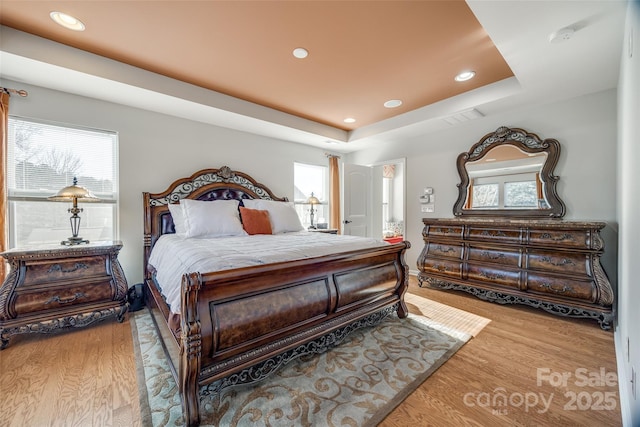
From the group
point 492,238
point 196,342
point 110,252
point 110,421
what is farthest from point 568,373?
point 110,252

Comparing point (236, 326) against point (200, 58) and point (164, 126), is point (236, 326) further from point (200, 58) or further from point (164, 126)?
point (164, 126)

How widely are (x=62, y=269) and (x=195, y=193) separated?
162 centimetres

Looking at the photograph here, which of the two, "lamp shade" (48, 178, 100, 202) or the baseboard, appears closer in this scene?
the baseboard

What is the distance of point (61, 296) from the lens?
2303 millimetres

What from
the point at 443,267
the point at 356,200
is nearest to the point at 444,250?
the point at 443,267

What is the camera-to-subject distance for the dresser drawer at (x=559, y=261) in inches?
104

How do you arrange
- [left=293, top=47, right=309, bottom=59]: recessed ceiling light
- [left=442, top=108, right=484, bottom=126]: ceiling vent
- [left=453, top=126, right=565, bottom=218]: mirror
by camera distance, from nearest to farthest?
[left=293, top=47, right=309, bottom=59]: recessed ceiling light < [left=453, top=126, right=565, bottom=218]: mirror < [left=442, top=108, right=484, bottom=126]: ceiling vent

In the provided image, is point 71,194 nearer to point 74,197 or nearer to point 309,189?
point 74,197

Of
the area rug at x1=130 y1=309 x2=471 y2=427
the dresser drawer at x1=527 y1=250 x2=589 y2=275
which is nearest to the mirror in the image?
the dresser drawer at x1=527 y1=250 x2=589 y2=275

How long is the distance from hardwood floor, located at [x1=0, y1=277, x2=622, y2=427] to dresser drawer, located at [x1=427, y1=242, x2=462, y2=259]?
1212 millimetres

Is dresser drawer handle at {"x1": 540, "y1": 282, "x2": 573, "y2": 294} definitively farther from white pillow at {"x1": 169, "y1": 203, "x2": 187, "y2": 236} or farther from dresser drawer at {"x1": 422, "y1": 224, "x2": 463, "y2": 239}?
white pillow at {"x1": 169, "y1": 203, "x2": 187, "y2": 236}

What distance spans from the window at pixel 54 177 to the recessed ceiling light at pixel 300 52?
246 centimetres

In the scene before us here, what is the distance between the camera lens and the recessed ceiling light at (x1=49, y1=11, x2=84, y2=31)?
6.57 feet

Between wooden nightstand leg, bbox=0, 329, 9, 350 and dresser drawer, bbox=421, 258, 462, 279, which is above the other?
dresser drawer, bbox=421, 258, 462, 279
